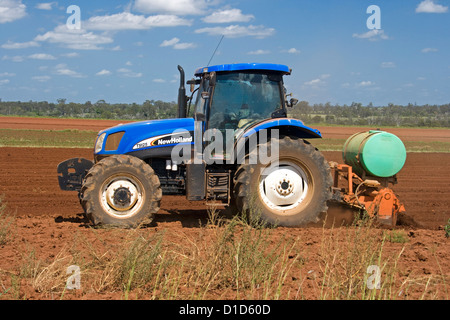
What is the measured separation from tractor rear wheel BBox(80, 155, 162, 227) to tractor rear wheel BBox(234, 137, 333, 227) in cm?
123

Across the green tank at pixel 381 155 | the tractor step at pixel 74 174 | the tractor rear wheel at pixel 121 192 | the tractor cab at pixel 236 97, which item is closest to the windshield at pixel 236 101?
the tractor cab at pixel 236 97

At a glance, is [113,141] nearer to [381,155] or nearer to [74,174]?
[74,174]

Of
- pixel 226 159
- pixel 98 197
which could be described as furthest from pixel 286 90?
→ pixel 98 197

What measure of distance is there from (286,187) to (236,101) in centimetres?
144

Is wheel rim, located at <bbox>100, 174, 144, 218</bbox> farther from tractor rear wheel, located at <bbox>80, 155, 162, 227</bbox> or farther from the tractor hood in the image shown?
the tractor hood

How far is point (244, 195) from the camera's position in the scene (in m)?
7.49

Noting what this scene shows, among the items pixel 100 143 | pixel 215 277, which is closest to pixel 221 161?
pixel 100 143

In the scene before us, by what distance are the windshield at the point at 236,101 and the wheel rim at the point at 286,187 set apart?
80 centimetres

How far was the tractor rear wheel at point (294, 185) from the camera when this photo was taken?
771cm

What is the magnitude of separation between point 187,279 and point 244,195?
2541 mm

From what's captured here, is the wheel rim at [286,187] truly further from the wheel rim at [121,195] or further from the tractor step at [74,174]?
the tractor step at [74,174]

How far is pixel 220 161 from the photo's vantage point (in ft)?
25.4
